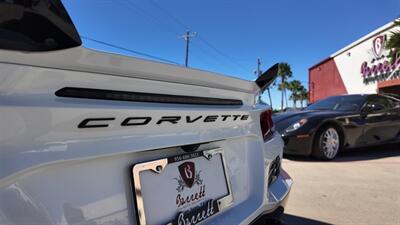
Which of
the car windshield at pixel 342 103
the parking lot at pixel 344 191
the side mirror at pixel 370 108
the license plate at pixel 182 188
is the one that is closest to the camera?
the license plate at pixel 182 188

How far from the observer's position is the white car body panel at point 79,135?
937mm

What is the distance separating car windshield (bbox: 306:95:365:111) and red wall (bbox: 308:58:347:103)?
19.0 meters

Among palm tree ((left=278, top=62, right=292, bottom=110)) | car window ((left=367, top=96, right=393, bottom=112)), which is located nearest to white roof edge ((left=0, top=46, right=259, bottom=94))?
car window ((left=367, top=96, right=393, bottom=112))

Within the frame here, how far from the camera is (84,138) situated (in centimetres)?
110

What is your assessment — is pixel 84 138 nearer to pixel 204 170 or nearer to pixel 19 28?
pixel 19 28

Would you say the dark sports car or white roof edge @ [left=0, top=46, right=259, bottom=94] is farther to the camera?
the dark sports car

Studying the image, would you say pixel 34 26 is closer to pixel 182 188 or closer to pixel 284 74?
pixel 182 188

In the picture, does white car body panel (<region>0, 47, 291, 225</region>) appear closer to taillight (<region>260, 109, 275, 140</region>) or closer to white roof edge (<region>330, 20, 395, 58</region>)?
taillight (<region>260, 109, 275, 140</region>)

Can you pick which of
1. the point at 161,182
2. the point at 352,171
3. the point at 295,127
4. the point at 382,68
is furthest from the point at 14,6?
the point at 382,68

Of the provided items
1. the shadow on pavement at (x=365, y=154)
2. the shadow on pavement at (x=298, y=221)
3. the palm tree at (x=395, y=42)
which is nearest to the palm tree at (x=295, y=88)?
the palm tree at (x=395, y=42)

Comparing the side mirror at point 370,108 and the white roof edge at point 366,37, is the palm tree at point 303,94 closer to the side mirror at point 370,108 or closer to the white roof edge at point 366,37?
the white roof edge at point 366,37

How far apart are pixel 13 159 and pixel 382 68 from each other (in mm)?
21917

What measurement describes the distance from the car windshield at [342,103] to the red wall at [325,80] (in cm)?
1897

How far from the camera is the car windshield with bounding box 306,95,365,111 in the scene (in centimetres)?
687
